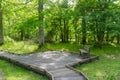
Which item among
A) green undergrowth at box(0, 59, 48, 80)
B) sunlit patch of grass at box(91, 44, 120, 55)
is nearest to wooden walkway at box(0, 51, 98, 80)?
green undergrowth at box(0, 59, 48, 80)

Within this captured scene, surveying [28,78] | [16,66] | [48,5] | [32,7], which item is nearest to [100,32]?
[48,5]

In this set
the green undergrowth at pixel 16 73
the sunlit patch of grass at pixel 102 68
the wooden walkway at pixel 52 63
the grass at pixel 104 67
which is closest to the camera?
the wooden walkway at pixel 52 63

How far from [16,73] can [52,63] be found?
8.25ft

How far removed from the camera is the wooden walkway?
12.2m

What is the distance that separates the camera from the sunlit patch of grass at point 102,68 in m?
12.7

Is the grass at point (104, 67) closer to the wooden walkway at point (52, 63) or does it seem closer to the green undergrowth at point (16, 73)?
the wooden walkway at point (52, 63)

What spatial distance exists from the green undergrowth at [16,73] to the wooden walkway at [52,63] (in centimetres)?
33

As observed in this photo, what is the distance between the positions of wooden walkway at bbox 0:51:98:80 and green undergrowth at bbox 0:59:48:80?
330mm

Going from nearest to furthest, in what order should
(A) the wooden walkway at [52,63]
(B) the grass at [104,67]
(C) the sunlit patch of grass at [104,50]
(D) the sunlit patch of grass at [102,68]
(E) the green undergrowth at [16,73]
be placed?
(A) the wooden walkway at [52,63] → (B) the grass at [104,67] → (D) the sunlit patch of grass at [102,68] → (E) the green undergrowth at [16,73] → (C) the sunlit patch of grass at [104,50]

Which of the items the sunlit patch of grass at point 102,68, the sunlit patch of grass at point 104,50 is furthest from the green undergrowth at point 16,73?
the sunlit patch of grass at point 104,50

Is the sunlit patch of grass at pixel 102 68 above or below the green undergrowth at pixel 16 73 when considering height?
above

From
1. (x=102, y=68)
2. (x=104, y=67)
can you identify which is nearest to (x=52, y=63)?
(x=102, y=68)

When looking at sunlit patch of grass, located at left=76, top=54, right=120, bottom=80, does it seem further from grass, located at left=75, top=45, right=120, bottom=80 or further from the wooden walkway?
the wooden walkway

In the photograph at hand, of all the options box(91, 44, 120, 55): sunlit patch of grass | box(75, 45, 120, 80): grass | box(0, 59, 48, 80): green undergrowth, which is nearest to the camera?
box(75, 45, 120, 80): grass
